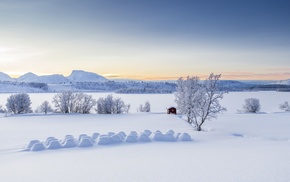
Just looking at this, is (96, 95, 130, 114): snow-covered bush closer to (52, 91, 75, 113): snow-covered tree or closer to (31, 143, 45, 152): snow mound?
(52, 91, 75, 113): snow-covered tree

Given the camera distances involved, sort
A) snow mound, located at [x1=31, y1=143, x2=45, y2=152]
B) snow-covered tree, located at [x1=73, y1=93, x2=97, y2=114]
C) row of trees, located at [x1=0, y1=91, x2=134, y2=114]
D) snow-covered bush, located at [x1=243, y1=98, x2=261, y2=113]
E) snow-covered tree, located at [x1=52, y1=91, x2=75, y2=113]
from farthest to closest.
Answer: snow-covered bush, located at [x1=243, y1=98, x2=261, y2=113] → snow-covered tree, located at [x1=73, y1=93, x2=97, y2=114] → row of trees, located at [x1=0, y1=91, x2=134, y2=114] → snow-covered tree, located at [x1=52, y1=91, x2=75, y2=113] → snow mound, located at [x1=31, y1=143, x2=45, y2=152]

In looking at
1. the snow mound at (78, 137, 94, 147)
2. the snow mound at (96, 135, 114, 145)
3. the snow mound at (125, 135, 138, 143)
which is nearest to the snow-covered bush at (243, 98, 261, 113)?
the snow mound at (125, 135, 138, 143)

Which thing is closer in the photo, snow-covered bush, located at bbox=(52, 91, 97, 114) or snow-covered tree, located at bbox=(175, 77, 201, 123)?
snow-covered tree, located at bbox=(175, 77, 201, 123)

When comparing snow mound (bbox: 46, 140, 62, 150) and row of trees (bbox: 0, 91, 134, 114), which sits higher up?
snow mound (bbox: 46, 140, 62, 150)

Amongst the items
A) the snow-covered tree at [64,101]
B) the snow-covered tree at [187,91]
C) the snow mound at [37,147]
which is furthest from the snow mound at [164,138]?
the snow-covered tree at [64,101]

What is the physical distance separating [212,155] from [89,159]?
7289 mm

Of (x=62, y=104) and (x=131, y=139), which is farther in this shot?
(x=62, y=104)

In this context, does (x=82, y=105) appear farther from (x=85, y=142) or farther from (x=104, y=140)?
(x=85, y=142)

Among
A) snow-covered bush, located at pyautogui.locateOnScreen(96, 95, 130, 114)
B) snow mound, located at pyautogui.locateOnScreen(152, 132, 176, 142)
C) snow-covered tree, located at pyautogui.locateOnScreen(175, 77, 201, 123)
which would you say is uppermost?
snow-covered tree, located at pyautogui.locateOnScreen(175, 77, 201, 123)

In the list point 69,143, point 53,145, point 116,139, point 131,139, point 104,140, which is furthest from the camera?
point 131,139

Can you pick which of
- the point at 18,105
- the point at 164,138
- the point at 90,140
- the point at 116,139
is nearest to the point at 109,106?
the point at 18,105

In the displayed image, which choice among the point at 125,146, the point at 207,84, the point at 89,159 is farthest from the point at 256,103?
the point at 89,159

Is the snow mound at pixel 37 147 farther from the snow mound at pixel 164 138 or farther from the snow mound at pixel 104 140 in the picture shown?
the snow mound at pixel 164 138

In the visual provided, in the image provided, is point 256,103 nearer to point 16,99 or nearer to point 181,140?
point 181,140
